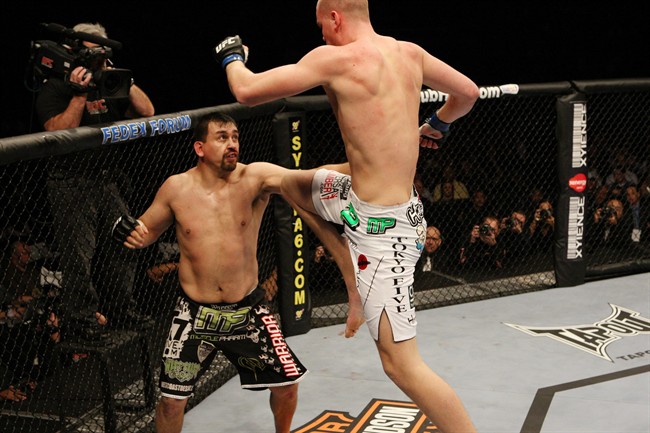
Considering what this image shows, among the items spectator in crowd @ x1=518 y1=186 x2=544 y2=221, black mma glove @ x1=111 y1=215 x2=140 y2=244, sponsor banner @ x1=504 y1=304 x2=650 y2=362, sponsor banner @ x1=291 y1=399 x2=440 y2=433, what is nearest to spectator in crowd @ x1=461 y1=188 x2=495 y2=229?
spectator in crowd @ x1=518 y1=186 x2=544 y2=221

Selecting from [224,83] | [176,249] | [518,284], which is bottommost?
[518,284]

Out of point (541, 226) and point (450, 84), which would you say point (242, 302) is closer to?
point (450, 84)

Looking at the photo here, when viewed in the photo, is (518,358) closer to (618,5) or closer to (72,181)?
(72,181)

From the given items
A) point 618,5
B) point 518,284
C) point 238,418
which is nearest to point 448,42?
point 618,5

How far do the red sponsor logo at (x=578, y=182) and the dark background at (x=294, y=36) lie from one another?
9.23ft

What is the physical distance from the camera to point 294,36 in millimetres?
7336

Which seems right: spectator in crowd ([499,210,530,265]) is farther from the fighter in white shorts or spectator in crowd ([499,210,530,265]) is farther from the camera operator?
the fighter in white shorts

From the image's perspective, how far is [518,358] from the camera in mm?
4219

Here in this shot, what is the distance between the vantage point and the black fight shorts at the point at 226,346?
3.08m

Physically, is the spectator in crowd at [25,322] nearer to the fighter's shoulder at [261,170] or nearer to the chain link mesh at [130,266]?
the chain link mesh at [130,266]

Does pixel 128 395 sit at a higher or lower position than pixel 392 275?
lower

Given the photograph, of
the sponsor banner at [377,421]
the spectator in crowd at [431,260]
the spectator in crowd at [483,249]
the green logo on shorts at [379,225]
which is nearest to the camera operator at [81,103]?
the green logo on shorts at [379,225]

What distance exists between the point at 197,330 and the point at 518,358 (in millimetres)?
1814

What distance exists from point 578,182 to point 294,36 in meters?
3.02
